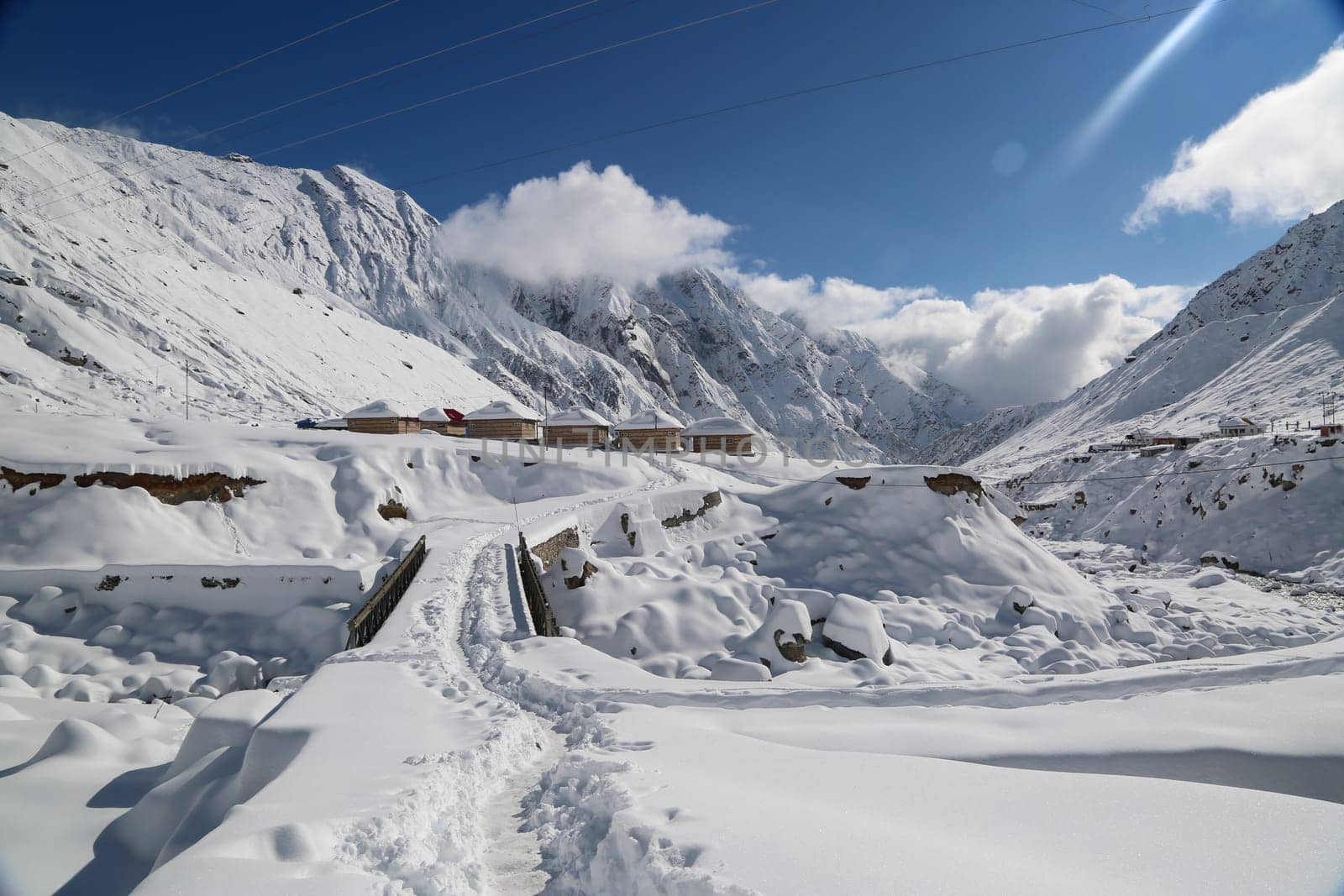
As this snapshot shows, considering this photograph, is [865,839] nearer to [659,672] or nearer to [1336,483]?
[659,672]

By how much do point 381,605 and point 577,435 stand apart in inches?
1139

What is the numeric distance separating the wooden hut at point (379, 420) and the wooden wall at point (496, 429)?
3807 mm

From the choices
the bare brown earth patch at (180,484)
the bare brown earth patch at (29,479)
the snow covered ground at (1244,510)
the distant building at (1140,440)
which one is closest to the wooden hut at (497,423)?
the bare brown earth patch at (180,484)

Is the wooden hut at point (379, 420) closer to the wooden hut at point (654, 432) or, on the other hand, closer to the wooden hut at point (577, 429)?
the wooden hut at point (577, 429)

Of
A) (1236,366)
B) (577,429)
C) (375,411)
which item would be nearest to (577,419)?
(577,429)

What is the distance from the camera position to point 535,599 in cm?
1059

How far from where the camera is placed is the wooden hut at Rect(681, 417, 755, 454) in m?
42.2

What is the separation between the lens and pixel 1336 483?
29062 mm

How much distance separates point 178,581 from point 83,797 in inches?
363

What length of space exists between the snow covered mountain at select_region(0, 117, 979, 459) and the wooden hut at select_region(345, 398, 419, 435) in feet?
22.3

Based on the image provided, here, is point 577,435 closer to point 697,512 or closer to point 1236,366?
point 697,512

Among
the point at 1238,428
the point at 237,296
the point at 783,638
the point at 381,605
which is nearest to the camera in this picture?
the point at 381,605

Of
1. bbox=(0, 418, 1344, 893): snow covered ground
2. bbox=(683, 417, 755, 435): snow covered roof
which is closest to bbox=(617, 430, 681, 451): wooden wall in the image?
bbox=(683, 417, 755, 435): snow covered roof

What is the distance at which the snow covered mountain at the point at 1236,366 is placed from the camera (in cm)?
6669
